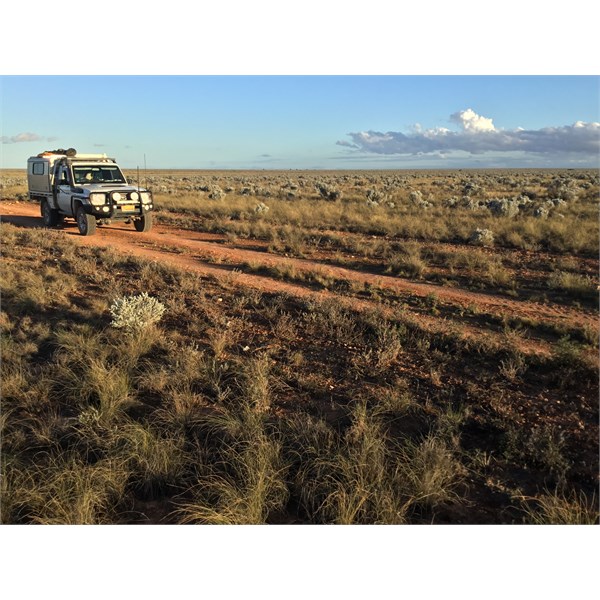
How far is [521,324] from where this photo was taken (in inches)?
267

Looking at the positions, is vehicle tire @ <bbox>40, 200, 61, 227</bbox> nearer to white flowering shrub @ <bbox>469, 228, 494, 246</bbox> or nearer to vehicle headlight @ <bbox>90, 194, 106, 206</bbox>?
vehicle headlight @ <bbox>90, 194, 106, 206</bbox>

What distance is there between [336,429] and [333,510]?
112 centimetres

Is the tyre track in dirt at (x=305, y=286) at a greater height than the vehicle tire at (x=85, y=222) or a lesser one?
lesser

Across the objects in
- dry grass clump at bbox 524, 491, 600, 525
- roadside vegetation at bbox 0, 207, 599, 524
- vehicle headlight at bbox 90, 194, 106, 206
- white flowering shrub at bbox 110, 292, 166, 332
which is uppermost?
vehicle headlight at bbox 90, 194, 106, 206

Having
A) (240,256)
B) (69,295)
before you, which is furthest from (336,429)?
(240,256)

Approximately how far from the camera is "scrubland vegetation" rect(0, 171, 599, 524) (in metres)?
3.46

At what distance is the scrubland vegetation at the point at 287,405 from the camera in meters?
3.46

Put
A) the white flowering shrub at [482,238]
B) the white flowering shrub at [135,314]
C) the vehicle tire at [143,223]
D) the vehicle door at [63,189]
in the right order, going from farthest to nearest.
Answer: the vehicle tire at [143,223] < the vehicle door at [63,189] < the white flowering shrub at [482,238] < the white flowering shrub at [135,314]

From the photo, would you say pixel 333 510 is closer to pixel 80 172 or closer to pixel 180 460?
pixel 180 460

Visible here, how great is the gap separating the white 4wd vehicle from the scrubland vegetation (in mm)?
5022

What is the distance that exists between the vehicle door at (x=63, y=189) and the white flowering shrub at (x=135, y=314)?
31.0ft

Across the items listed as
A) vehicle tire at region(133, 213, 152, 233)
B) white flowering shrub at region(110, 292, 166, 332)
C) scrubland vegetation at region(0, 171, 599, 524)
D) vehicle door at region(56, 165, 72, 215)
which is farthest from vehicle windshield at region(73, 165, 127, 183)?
white flowering shrub at region(110, 292, 166, 332)

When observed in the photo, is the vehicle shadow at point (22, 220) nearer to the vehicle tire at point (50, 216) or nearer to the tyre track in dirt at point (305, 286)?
the vehicle tire at point (50, 216)

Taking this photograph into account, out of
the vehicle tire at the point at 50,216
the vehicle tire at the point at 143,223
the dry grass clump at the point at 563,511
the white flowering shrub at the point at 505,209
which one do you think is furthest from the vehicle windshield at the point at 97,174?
the dry grass clump at the point at 563,511
